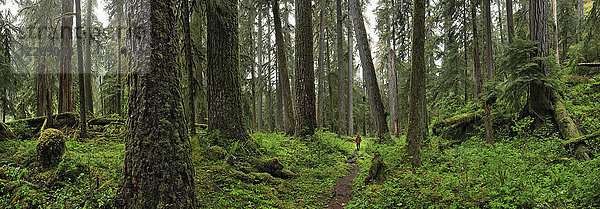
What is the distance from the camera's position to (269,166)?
6.57 metres

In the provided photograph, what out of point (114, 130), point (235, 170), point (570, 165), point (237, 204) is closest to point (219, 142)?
point (235, 170)

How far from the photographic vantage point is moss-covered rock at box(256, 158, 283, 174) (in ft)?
21.2

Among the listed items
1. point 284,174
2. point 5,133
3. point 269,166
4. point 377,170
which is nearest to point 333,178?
point 284,174

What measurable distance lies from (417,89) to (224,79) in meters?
4.69

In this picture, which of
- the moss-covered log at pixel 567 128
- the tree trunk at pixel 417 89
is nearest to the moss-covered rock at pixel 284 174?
the tree trunk at pixel 417 89

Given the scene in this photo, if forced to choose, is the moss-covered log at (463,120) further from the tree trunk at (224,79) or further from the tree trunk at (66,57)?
the tree trunk at (66,57)

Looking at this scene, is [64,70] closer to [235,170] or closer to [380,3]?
[235,170]

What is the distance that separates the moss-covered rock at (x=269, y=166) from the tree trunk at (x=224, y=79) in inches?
26.5

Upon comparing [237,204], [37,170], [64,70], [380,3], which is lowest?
[237,204]

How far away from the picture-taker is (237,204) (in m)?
4.65

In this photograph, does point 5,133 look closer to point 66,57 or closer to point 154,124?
point 66,57

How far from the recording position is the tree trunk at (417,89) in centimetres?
668

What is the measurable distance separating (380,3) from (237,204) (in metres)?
18.6

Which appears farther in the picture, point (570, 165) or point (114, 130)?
point (114, 130)
